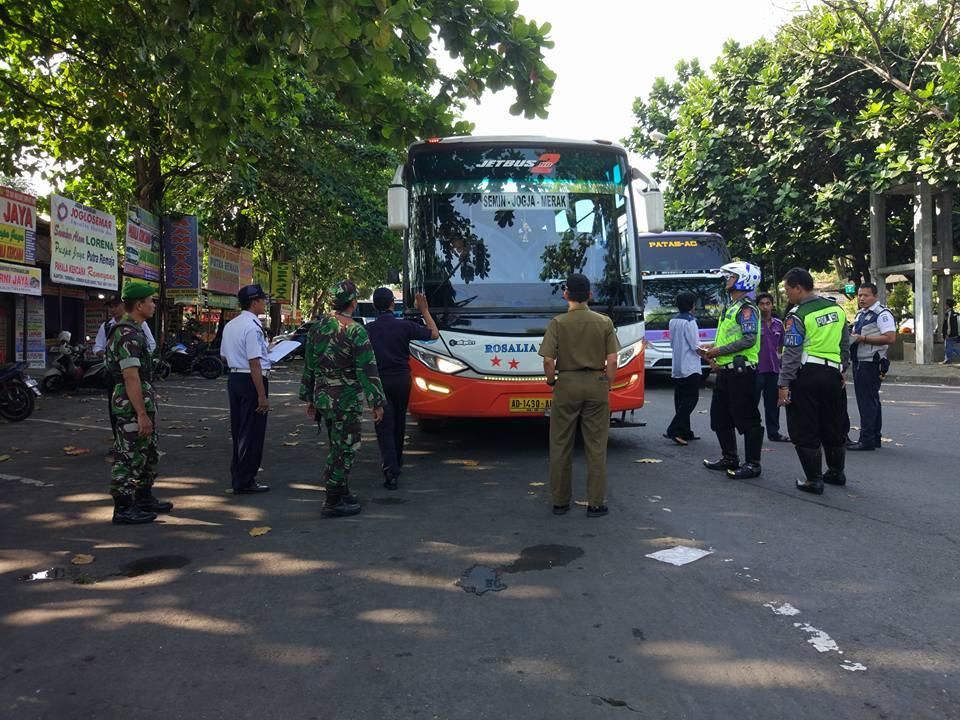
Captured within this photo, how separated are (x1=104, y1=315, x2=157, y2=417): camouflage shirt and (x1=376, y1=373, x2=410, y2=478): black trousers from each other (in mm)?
1923

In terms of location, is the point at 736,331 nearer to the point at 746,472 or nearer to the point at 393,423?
the point at 746,472

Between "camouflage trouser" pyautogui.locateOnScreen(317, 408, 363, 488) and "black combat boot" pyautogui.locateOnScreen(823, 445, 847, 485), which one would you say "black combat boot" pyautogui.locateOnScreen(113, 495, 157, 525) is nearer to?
"camouflage trouser" pyautogui.locateOnScreen(317, 408, 363, 488)

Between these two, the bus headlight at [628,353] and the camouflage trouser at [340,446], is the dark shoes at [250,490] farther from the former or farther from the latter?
the bus headlight at [628,353]

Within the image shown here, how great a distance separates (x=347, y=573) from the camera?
4.57m

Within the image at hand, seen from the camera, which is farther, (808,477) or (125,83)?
(125,83)

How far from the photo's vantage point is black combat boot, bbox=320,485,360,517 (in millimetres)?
5918

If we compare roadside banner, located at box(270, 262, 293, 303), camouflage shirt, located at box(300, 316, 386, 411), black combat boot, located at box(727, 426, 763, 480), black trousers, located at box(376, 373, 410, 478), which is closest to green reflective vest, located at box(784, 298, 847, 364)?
black combat boot, located at box(727, 426, 763, 480)

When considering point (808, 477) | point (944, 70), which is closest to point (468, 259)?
point (808, 477)

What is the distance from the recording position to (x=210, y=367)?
21562 mm

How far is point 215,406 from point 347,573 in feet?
35.2

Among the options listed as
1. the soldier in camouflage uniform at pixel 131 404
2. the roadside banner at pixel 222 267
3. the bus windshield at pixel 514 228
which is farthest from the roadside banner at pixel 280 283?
the soldier in camouflage uniform at pixel 131 404

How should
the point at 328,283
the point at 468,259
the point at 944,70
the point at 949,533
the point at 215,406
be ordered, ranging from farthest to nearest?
the point at 328,283 < the point at 944,70 < the point at 215,406 < the point at 468,259 < the point at 949,533

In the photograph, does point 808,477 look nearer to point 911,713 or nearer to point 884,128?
point 911,713

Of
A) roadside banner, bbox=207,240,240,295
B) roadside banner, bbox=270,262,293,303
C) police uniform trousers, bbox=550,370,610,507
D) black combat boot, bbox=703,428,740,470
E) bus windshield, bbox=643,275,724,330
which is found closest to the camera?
police uniform trousers, bbox=550,370,610,507
